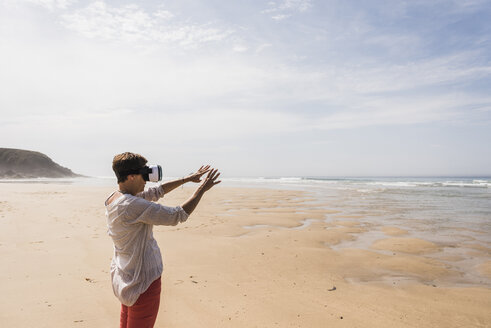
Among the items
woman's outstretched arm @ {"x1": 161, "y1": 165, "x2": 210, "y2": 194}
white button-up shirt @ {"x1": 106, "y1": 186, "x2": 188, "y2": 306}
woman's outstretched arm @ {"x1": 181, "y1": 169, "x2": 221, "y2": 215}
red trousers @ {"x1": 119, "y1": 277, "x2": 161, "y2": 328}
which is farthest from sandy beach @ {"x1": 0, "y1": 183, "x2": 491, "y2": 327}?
woman's outstretched arm @ {"x1": 181, "y1": 169, "x2": 221, "y2": 215}

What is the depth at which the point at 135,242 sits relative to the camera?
2.36m

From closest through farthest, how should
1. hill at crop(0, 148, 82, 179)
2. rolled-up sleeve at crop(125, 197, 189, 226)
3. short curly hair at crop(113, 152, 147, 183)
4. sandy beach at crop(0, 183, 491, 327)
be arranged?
rolled-up sleeve at crop(125, 197, 189, 226) → short curly hair at crop(113, 152, 147, 183) → sandy beach at crop(0, 183, 491, 327) → hill at crop(0, 148, 82, 179)

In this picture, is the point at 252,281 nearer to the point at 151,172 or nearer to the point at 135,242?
the point at 135,242

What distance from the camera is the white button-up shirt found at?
7.32 feet

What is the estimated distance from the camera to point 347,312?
416 centimetres

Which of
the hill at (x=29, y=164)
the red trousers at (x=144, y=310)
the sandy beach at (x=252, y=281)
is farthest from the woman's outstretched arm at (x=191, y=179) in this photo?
the hill at (x=29, y=164)

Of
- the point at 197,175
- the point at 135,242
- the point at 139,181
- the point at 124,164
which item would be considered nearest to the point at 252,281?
the point at 197,175

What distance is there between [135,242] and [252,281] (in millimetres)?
3394

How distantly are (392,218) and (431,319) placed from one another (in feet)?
29.3

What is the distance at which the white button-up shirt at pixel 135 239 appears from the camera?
87.9 inches

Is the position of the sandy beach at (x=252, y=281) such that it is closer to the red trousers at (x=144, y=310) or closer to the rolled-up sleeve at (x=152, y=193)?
the red trousers at (x=144, y=310)

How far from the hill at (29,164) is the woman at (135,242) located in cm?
8735

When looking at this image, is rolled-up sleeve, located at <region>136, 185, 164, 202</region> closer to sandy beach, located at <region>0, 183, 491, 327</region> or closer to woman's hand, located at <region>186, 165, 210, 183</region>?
woman's hand, located at <region>186, 165, 210, 183</region>

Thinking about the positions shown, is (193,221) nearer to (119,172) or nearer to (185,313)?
(185,313)
